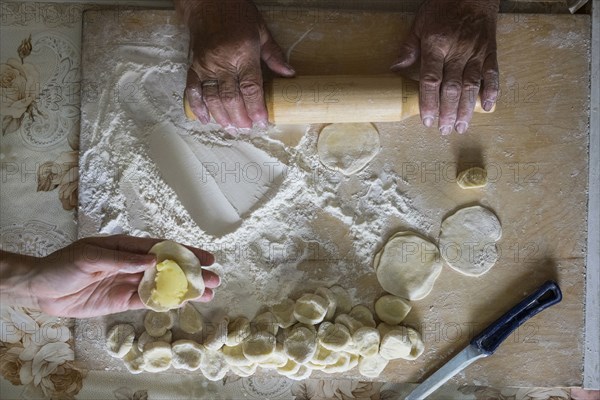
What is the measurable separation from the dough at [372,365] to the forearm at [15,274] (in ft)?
2.89

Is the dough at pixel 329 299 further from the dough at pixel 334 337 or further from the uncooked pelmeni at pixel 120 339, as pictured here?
the uncooked pelmeni at pixel 120 339

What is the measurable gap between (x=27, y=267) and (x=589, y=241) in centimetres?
148

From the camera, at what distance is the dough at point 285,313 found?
1.56m

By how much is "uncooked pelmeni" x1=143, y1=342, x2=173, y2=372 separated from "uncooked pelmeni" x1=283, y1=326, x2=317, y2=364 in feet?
1.09

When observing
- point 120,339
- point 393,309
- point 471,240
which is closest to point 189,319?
point 120,339

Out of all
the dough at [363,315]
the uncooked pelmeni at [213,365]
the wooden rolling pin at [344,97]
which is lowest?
the uncooked pelmeni at [213,365]

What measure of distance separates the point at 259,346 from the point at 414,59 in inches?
34.4

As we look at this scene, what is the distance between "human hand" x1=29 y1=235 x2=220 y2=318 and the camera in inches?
54.4

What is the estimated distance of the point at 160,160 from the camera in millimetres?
1576

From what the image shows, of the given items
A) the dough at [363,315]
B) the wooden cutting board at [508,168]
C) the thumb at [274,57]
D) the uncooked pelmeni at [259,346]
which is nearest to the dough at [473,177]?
the wooden cutting board at [508,168]

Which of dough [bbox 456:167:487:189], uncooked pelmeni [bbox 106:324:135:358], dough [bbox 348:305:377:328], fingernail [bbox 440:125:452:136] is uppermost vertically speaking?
fingernail [bbox 440:125:452:136]

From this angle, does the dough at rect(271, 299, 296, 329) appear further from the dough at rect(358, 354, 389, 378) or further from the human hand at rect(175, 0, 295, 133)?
the human hand at rect(175, 0, 295, 133)

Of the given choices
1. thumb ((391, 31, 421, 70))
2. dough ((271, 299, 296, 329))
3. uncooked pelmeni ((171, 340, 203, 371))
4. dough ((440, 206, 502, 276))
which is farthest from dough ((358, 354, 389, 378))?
thumb ((391, 31, 421, 70))

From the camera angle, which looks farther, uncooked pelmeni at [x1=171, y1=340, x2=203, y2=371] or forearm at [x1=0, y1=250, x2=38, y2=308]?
uncooked pelmeni at [x1=171, y1=340, x2=203, y2=371]
